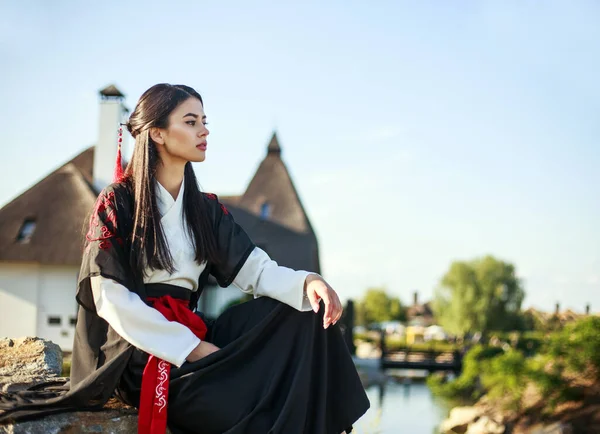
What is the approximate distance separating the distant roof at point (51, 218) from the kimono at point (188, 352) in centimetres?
1524

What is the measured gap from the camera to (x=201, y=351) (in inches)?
107

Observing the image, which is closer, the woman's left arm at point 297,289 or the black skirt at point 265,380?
the black skirt at point 265,380

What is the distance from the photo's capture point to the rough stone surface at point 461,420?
41.6 ft

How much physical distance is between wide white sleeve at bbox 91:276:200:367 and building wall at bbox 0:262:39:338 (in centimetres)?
1599

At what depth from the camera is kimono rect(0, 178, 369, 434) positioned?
263 centimetres

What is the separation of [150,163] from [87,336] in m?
0.77

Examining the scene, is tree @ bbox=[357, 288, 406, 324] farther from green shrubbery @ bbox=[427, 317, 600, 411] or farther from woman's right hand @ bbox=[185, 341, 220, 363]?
woman's right hand @ bbox=[185, 341, 220, 363]

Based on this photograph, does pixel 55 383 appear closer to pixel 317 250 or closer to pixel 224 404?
pixel 224 404

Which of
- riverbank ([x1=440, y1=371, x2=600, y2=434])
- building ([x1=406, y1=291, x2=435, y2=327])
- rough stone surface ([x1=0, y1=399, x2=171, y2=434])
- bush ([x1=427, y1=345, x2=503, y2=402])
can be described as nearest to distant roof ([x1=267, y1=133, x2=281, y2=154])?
bush ([x1=427, y1=345, x2=503, y2=402])

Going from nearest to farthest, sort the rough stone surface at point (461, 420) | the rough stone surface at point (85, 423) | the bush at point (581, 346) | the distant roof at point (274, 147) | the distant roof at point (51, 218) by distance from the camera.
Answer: the rough stone surface at point (85, 423)
the bush at point (581, 346)
the rough stone surface at point (461, 420)
the distant roof at point (51, 218)
the distant roof at point (274, 147)

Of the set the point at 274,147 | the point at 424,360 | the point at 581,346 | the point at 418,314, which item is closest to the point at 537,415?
the point at 581,346

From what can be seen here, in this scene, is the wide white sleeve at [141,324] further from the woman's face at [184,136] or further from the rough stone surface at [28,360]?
the rough stone surface at [28,360]

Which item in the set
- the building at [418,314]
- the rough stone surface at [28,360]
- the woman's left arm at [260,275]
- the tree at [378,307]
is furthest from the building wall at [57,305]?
the building at [418,314]

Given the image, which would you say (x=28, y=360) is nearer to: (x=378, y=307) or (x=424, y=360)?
(x=424, y=360)
